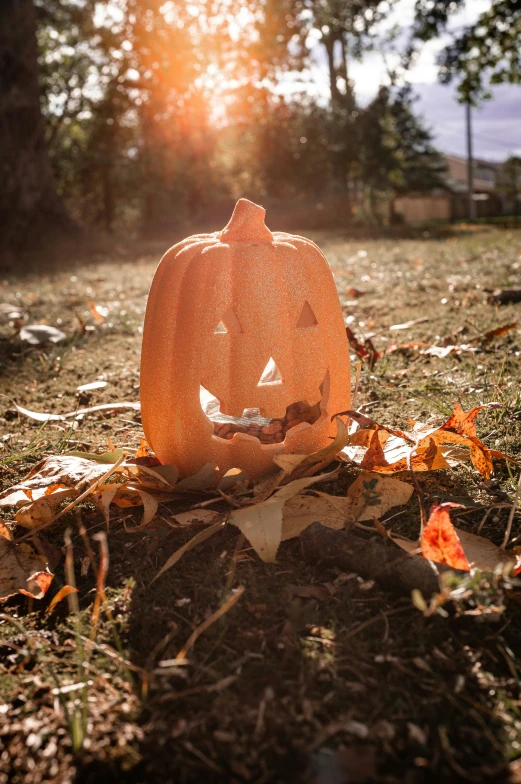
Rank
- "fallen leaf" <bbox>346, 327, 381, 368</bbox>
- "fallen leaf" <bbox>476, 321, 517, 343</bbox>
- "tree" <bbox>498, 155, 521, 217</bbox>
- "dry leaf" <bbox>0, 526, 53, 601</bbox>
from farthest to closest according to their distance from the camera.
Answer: "tree" <bbox>498, 155, 521, 217</bbox>
"fallen leaf" <bbox>476, 321, 517, 343</bbox>
"fallen leaf" <bbox>346, 327, 381, 368</bbox>
"dry leaf" <bbox>0, 526, 53, 601</bbox>

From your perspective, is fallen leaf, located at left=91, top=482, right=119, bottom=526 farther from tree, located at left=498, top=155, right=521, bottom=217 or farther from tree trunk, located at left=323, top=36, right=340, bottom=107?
tree, located at left=498, top=155, right=521, bottom=217

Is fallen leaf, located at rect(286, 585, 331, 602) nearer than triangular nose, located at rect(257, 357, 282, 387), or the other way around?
fallen leaf, located at rect(286, 585, 331, 602)

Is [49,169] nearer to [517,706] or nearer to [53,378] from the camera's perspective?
[53,378]

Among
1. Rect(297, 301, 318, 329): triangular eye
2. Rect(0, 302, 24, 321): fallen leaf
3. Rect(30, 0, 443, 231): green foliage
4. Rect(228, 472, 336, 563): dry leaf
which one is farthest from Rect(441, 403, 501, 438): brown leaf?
Rect(30, 0, 443, 231): green foliage

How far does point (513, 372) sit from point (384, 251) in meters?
7.38

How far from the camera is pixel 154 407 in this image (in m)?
2.21

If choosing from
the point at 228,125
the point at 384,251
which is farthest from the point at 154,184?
the point at 384,251

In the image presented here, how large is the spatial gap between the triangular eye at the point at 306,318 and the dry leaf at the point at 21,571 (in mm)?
1182

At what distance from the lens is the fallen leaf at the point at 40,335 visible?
14.5 feet

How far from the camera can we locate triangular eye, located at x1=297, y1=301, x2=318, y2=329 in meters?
2.34

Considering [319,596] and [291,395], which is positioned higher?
[291,395]

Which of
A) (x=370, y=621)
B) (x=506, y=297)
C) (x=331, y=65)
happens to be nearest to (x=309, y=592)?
(x=370, y=621)

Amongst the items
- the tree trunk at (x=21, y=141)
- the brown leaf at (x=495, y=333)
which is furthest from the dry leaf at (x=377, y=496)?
the tree trunk at (x=21, y=141)

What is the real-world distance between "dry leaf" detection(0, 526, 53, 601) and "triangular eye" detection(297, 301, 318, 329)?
1.18 metres
